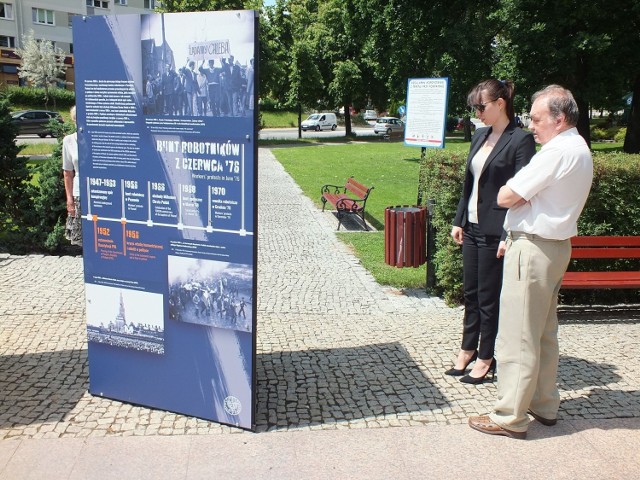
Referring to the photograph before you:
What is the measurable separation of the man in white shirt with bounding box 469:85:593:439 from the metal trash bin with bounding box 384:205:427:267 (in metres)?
3.56

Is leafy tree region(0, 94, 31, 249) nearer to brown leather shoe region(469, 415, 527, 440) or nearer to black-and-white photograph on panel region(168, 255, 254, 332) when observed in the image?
black-and-white photograph on panel region(168, 255, 254, 332)

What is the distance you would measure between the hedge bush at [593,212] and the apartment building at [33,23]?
182ft

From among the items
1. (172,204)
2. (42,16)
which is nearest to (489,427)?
(172,204)

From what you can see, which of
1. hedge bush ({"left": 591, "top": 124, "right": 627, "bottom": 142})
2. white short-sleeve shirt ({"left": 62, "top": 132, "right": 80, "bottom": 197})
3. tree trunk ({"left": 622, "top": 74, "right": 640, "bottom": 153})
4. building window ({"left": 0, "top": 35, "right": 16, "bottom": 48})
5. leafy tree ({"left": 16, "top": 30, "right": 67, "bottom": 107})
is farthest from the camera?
building window ({"left": 0, "top": 35, "right": 16, "bottom": 48})

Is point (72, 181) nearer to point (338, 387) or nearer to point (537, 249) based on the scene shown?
point (338, 387)

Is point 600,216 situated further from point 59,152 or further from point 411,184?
point 411,184

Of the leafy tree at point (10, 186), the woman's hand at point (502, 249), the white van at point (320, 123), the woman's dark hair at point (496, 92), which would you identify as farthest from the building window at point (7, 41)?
the woman's hand at point (502, 249)

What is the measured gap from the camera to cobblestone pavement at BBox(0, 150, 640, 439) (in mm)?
4148

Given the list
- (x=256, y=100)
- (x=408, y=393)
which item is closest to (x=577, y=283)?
(x=408, y=393)

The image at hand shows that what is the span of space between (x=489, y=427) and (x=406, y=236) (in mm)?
3724

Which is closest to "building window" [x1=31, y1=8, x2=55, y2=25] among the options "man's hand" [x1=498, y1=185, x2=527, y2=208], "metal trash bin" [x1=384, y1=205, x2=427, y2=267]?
"metal trash bin" [x1=384, y1=205, x2=427, y2=267]

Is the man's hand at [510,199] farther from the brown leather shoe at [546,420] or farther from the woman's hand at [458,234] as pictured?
the brown leather shoe at [546,420]

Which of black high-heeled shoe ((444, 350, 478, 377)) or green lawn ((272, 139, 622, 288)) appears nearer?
black high-heeled shoe ((444, 350, 478, 377))

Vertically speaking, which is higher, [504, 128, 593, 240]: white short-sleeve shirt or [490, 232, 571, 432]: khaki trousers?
[504, 128, 593, 240]: white short-sleeve shirt
